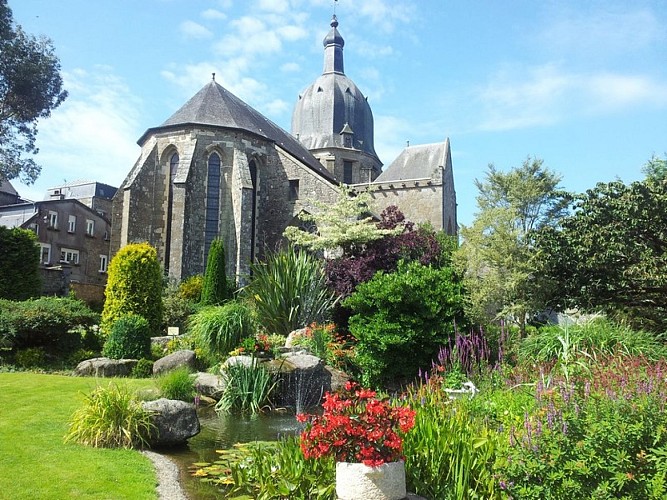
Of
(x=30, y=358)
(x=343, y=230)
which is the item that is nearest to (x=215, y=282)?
(x=343, y=230)

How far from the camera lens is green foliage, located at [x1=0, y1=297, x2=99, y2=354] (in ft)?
40.2

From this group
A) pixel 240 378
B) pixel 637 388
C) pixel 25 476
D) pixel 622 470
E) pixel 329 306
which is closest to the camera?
pixel 622 470

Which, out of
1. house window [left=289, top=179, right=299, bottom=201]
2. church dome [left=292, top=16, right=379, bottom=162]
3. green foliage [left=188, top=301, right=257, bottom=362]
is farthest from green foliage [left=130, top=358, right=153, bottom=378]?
church dome [left=292, top=16, right=379, bottom=162]

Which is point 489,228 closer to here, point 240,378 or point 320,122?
point 240,378

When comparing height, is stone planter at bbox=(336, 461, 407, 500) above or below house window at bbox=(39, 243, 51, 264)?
below

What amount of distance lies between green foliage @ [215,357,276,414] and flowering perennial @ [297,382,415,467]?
5.48 m

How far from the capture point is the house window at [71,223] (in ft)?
111

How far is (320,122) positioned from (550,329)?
33348 mm

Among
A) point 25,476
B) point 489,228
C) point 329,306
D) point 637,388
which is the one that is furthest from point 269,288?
point 637,388

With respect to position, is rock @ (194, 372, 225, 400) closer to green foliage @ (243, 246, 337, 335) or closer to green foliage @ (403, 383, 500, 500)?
green foliage @ (243, 246, 337, 335)

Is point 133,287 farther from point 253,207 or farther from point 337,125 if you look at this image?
point 337,125

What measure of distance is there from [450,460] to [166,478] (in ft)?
9.13

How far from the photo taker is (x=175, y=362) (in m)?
11.3

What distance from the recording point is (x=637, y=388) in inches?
176
